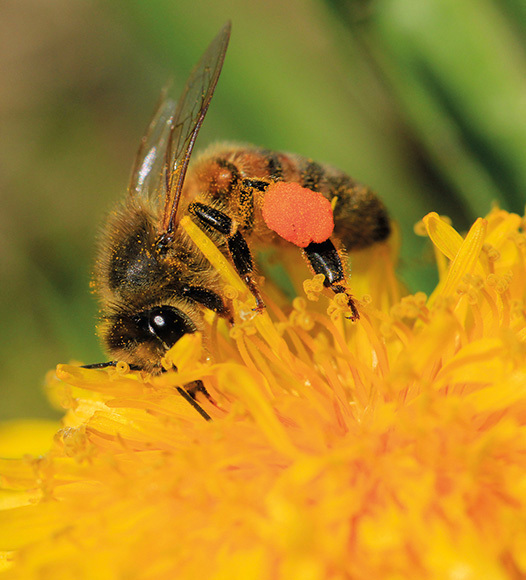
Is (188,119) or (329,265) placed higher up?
(188,119)

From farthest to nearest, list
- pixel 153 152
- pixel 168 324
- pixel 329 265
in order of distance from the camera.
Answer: pixel 153 152, pixel 329 265, pixel 168 324

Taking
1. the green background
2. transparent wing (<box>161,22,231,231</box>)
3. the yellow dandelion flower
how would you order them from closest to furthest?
1. the yellow dandelion flower
2. transparent wing (<box>161,22,231,231</box>)
3. the green background

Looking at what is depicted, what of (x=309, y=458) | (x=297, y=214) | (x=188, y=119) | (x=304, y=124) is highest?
(x=188, y=119)

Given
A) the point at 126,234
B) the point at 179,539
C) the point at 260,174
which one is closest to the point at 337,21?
the point at 260,174

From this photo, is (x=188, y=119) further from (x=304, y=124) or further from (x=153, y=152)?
(x=304, y=124)

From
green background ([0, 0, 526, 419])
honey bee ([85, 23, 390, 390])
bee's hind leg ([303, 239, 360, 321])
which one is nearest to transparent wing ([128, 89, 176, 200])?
honey bee ([85, 23, 390, 390])

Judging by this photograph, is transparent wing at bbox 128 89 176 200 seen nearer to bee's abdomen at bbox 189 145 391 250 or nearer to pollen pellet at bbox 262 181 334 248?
bee's abdomen at bbox 189 145 391 250

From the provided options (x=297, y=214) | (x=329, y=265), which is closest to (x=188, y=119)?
(x=297, y=214)

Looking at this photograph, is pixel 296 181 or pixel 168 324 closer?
pixel 168 324
